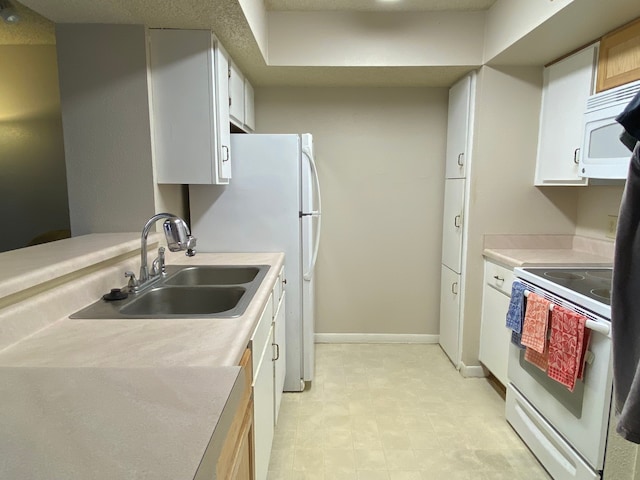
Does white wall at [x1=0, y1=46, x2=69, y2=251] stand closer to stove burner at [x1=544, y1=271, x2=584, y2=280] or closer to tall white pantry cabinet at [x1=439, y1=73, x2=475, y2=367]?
tall white pantry cabinet at [x1=439, y1=73, x2=475, y2=367]

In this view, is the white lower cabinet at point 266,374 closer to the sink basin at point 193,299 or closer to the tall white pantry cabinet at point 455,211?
the sink basin at point 193,299

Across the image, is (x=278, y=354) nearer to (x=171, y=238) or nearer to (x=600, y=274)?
(x=171, y=238)

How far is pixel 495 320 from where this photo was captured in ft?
8.22

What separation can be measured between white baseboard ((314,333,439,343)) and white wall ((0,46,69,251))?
7.07 feet

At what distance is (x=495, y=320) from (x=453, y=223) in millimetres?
798

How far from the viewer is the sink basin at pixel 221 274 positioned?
79.8 inches

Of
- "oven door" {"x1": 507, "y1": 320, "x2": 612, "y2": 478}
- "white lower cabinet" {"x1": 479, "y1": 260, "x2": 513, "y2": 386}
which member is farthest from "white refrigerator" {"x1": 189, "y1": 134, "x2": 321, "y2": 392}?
"oven door" {"x1": 507, "y1": 320, "x2": 612, "y2": 478}

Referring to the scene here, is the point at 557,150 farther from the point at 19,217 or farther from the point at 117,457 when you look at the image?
the point at 19,217

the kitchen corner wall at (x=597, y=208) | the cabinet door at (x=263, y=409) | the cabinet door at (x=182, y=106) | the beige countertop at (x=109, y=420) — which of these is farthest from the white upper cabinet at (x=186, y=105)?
the kitchen corner wall at (x=597, y=208)

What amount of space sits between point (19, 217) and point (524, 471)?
11.2 feet

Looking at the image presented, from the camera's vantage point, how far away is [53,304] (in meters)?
1.20

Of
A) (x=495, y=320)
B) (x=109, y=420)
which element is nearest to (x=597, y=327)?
(x=495, y=320)

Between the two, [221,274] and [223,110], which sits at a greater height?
[223,110]

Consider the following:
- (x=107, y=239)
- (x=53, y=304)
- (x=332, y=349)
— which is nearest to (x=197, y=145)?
(x=107, y=239)
